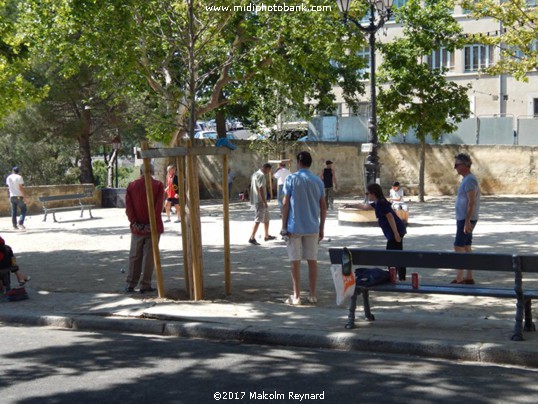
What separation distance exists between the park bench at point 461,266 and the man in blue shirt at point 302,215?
1.33 metres

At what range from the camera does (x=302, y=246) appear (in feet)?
32.2

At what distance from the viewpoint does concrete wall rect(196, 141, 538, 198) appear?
34.1 metres

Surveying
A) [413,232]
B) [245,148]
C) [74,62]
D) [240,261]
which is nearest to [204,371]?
[240,261]

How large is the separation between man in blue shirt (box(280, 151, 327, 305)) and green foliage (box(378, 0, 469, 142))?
20.8 m

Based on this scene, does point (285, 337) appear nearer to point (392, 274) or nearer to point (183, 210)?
point (392, 274)

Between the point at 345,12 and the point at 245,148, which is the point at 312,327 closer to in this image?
the point at 345,12

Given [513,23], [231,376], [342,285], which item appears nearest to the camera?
[231,376]

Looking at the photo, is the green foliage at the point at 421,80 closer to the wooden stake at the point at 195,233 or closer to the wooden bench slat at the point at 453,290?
the wooden stake at the point at 195,233

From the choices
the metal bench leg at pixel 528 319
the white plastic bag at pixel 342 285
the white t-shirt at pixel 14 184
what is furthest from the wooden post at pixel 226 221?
the white t-shirt at pixel 14 184

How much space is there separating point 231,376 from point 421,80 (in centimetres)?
2489

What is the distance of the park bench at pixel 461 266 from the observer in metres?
7.47

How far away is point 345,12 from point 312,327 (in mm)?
11708

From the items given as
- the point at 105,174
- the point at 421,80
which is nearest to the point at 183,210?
the point at 421,80

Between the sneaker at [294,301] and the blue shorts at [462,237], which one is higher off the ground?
the blue shorts at [462,237]
